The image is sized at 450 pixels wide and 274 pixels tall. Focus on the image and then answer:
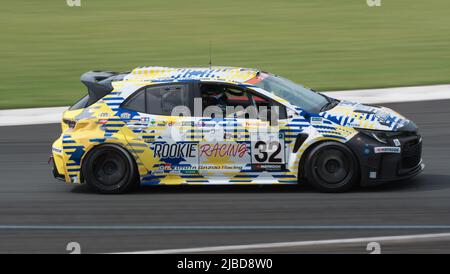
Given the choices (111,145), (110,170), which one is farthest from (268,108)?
(110,170)

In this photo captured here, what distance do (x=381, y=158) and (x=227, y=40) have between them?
14.5 m

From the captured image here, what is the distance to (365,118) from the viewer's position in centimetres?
1074

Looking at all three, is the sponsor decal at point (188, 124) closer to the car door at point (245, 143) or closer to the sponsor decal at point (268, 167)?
the car door at point (245, 143)

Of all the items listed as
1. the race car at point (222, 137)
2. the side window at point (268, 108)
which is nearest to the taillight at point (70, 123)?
the race car at point (222, 137)

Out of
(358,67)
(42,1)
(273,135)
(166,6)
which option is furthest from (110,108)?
(42,1)

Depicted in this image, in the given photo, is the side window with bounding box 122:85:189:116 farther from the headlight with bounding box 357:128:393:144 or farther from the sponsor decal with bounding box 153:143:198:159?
the headlight with bounding box 357:128:393:144

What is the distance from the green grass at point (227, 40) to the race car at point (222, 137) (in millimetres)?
6661

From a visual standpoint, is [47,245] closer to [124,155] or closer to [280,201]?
[124,155]

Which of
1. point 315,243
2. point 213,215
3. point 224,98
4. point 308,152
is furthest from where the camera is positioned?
point 224,98

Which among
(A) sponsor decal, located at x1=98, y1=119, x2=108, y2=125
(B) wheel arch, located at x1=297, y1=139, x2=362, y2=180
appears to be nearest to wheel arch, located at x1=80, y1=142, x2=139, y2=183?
(A) sponsor decal, located at x1=98, y1=119, x2=108, y2=125

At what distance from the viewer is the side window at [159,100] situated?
10906 mm

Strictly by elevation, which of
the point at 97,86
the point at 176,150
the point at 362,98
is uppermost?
the point at 97,86

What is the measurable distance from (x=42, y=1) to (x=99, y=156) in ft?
74.7

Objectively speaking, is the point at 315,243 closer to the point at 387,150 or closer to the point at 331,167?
the point at 331,167
